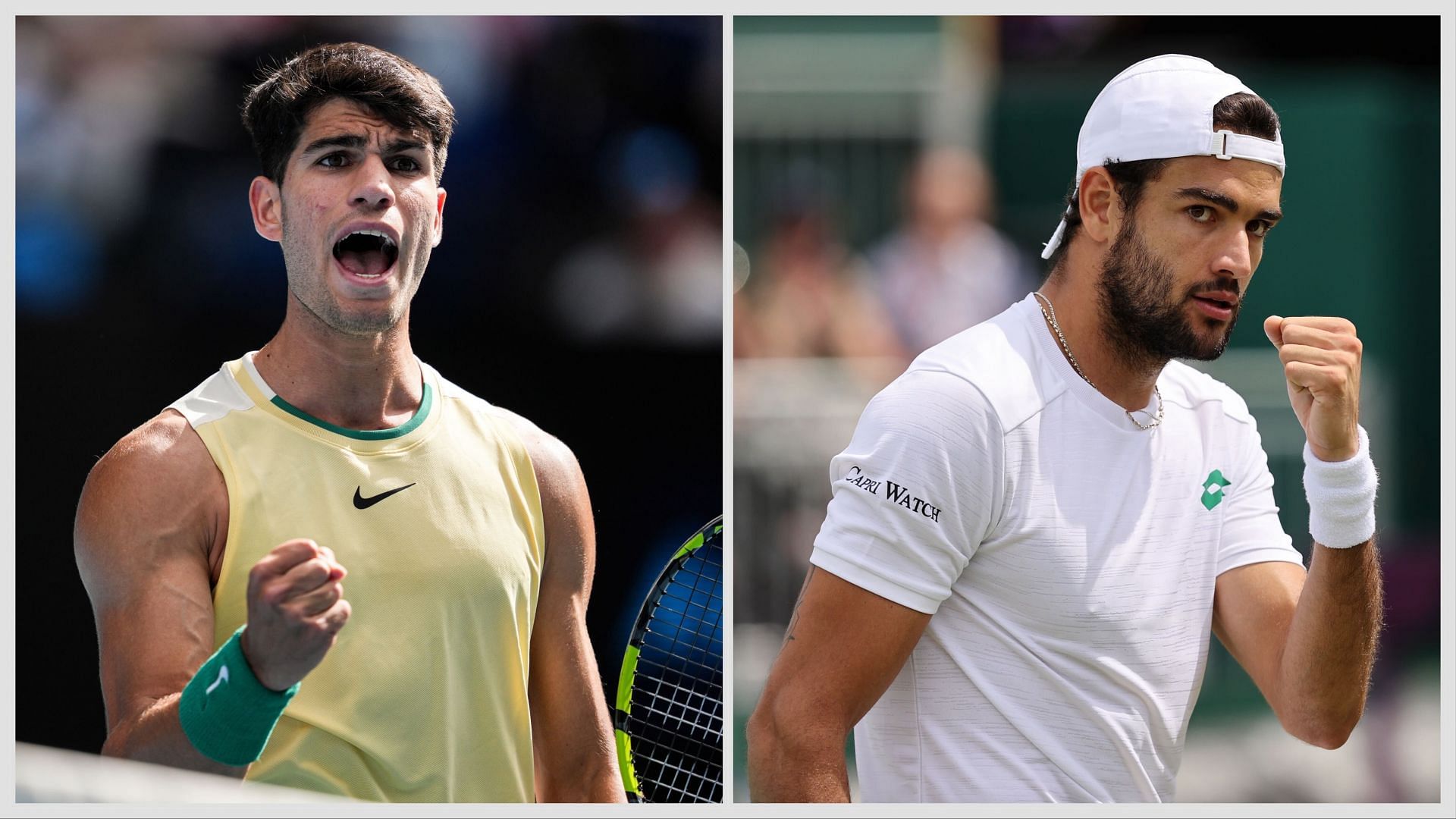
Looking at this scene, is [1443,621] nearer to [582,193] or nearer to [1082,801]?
[1082,801]

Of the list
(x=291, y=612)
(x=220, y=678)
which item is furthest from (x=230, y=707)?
(x=291, y=612)

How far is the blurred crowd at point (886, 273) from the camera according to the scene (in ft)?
19.6

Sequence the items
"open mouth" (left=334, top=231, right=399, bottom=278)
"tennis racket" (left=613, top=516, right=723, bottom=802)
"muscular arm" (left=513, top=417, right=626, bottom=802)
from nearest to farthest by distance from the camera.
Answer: "open mouth" (left=334, top=231, right=399, bottom=278) → "muscular arm" (left=513, top=417, right=626, bottom=802) → "tennis racket" (left=613, top=516, right=723, bottom=802)

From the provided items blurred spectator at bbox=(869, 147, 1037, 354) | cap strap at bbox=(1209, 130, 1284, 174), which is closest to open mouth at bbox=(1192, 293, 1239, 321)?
cap strap at bbox=(1209, 130, 1284, 174)

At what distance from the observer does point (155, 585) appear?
10.7ft

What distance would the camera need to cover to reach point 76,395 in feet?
12.2

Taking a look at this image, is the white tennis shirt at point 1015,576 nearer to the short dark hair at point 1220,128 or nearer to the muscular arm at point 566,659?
the short dark hair at point 1220,128

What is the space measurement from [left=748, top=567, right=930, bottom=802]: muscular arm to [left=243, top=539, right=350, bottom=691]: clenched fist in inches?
31.9

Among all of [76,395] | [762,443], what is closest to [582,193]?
[76,395]

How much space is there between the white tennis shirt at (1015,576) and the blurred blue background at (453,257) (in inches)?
31.8

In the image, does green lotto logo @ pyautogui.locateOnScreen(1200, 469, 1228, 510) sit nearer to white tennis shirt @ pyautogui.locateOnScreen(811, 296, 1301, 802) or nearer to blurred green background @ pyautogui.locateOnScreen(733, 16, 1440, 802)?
white tennis shirt @ pyautogui.locateOnScreen(811, 296, 1301, 802)

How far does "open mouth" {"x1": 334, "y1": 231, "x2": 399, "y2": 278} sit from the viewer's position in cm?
354

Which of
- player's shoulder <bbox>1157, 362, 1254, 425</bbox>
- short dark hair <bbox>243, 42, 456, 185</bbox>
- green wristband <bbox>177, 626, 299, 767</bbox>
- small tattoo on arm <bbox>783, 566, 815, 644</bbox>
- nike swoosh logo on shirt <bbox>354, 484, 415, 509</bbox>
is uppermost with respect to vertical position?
short dark hair <bbox>243, 42, 456, 185</bbox>

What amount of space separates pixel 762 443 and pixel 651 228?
219 cm
